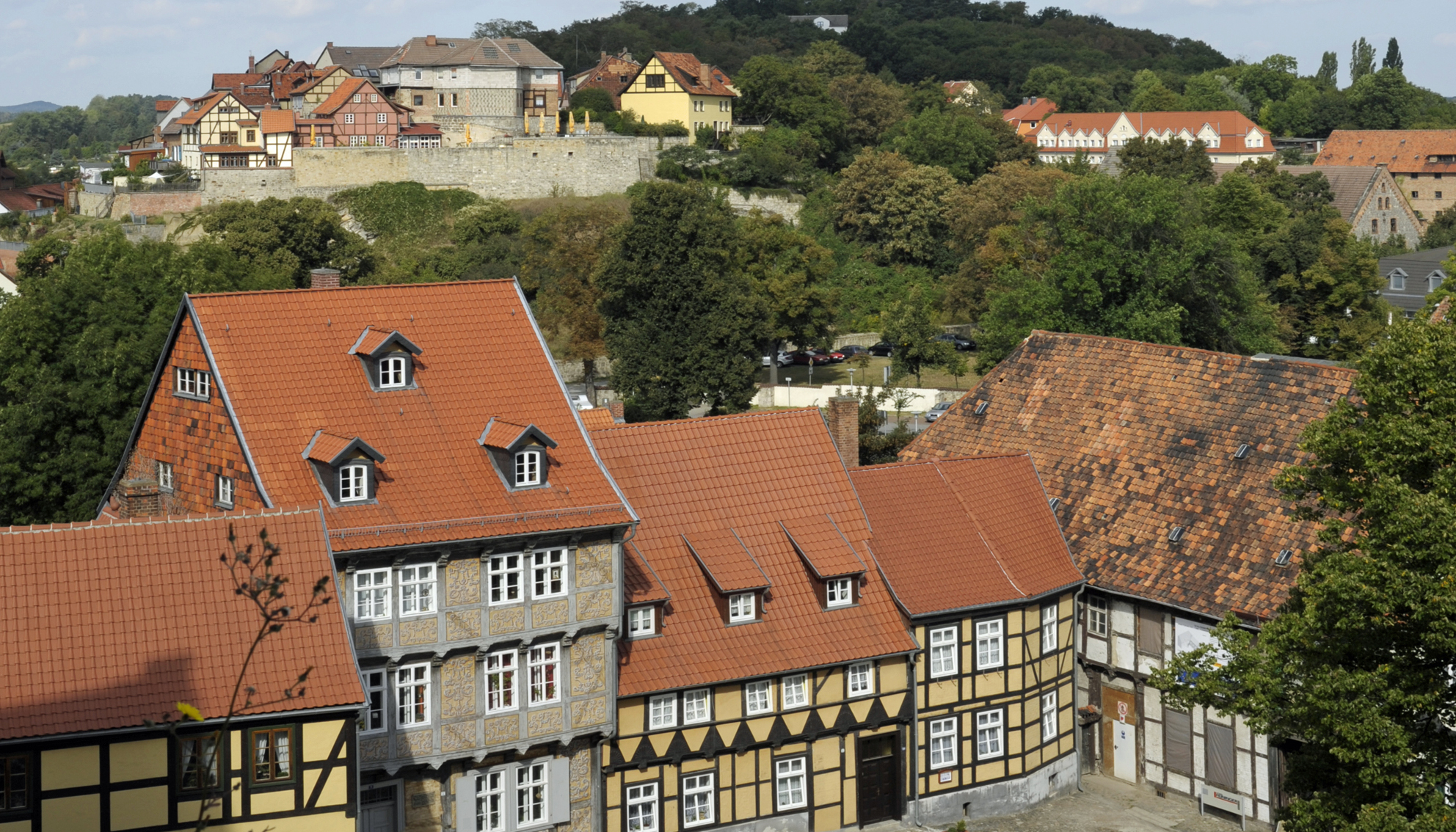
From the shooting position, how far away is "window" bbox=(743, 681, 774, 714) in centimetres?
2836

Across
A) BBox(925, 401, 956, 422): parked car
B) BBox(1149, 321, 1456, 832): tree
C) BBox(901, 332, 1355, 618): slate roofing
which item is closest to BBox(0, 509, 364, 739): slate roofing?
BBox(1149, 321, 1456, 832): tree

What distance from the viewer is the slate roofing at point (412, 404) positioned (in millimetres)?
25359

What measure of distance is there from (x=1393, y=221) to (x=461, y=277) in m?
67.1

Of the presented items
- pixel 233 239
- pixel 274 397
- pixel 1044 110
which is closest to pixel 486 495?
pixel 274 397

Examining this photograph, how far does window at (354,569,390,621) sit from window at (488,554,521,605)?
1.57m

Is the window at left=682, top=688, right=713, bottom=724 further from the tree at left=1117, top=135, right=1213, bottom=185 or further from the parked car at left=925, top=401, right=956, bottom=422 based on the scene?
the tree at left=1117, top=135, right=1213, bottom=185

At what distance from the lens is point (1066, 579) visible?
31.5 m

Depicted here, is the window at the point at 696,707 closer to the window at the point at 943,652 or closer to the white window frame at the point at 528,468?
the window at the point at 943,652

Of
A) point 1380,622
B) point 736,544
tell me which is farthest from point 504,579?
point 1380,622

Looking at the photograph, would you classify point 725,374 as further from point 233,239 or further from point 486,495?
point 486,495

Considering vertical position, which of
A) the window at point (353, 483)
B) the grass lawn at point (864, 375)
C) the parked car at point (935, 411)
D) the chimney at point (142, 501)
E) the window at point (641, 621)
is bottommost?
the window at point (641, 621)

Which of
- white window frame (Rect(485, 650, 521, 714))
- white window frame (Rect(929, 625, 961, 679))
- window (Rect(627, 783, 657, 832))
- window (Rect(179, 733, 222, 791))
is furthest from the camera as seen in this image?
white window frame (Rect(929, 625, 961, 679))

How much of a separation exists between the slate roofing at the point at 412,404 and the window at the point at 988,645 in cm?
769

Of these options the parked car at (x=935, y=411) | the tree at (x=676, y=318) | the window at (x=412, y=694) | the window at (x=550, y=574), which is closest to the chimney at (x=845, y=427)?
the window at (x=550, y=574)
